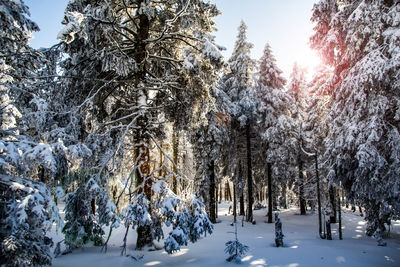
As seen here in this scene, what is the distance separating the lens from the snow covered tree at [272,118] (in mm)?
19219

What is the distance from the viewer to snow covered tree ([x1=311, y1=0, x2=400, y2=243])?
851 cm

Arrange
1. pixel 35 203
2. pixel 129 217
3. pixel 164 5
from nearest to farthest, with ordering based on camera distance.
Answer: pixel 35 203, pixel 129 217, pixel 164 5

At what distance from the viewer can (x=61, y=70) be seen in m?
9.09

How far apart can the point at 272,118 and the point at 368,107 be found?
1056 centimetres

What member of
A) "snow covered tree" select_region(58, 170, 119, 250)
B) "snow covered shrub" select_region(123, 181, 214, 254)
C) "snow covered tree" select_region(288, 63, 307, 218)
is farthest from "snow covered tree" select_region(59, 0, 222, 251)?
"snow covered tree" select_region(288, 63, 307, 218)

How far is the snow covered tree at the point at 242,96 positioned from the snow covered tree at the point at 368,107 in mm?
8908

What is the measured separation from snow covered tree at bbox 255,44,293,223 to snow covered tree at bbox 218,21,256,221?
3.79ft

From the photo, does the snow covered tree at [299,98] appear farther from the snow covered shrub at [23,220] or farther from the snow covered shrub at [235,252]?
the snow covered shrub at [23,220]

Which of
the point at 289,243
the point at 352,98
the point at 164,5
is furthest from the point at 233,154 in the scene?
the point at 164,5

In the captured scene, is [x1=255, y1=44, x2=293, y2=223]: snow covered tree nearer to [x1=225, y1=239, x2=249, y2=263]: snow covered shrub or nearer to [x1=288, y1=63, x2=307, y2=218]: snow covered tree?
[x1=288, y1=63, x2=307, y2=218]: snow covered tree

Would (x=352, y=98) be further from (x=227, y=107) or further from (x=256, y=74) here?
(x=256, y=74)

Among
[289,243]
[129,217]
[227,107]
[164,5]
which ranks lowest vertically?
[289,243]

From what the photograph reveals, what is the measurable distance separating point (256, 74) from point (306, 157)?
9.26 m

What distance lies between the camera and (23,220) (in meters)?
4.14
